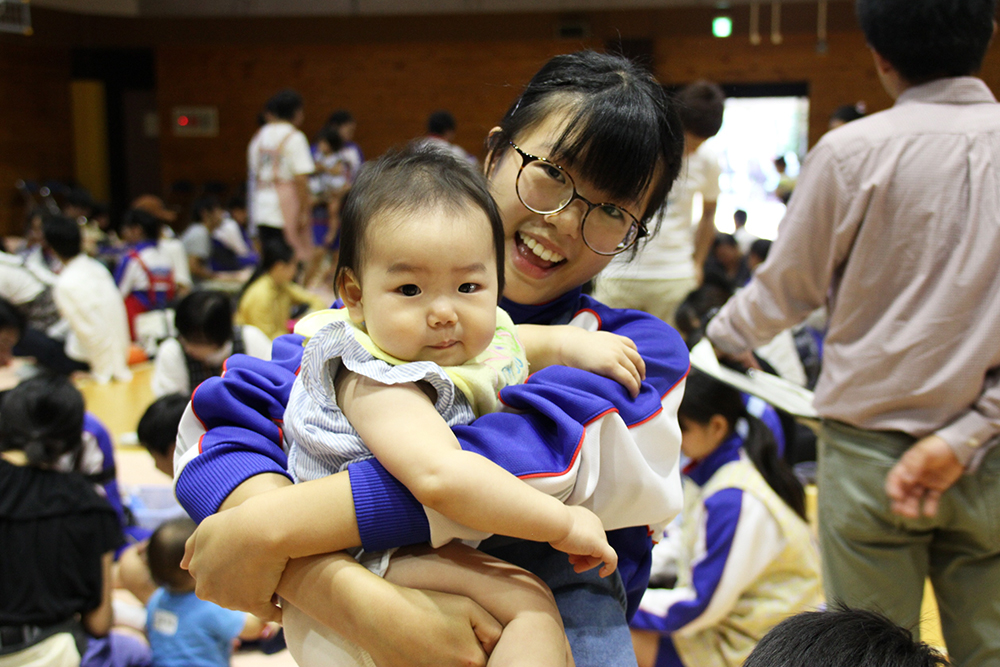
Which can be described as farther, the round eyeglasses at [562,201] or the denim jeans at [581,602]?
the round eyeglasses at [562,201]

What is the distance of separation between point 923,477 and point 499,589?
1.26 metres

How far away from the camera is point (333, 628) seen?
3.10 ft

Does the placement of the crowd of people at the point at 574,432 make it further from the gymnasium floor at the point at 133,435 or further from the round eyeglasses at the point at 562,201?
the gymnasium floor at the point at 133,435

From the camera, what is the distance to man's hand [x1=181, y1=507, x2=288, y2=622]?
926 mm

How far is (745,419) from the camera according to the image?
2504 millimetres

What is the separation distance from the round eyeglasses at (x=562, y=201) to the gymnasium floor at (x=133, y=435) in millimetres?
2123

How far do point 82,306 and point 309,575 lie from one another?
624 cm

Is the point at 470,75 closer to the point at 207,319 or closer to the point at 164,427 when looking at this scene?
the point at 207,319

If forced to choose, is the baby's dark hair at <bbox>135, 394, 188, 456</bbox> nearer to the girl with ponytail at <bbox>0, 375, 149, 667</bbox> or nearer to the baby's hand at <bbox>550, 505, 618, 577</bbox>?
the girl with ponytail at <bbox>0, 375, 149, 667</bbox>

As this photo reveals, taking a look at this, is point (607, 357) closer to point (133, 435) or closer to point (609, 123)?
point (609, 123)

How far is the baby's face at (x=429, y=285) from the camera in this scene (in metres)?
0.98

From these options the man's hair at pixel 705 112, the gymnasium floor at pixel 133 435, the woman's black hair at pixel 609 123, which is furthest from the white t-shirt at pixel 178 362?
the woman's black hair at pixel 609 123

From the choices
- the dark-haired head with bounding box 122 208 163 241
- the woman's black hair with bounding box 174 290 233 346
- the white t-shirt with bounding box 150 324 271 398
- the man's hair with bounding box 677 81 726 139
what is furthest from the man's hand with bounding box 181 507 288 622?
the dark-haired head with bounding box 122 208 163 241

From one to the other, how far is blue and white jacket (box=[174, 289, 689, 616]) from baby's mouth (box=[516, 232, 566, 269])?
0.16 meters
